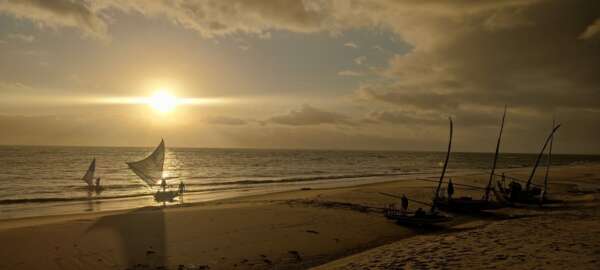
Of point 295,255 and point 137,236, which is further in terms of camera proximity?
point 137,236

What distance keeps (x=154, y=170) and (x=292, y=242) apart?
67.8 feet

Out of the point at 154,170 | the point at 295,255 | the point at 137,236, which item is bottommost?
the point at 295,255

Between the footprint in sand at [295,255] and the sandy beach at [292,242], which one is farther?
the footprint in sand at [295,255]

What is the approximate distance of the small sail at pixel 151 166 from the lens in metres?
30.2

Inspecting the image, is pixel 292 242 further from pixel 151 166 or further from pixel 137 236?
pixel 151 166

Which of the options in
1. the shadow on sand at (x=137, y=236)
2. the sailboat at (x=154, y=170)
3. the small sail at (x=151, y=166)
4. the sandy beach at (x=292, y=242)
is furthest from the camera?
the small sail at (x=151, y=166)

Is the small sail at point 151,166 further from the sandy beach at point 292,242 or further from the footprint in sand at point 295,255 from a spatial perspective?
the footprint in sand at point 295,255

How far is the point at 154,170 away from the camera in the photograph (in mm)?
31219

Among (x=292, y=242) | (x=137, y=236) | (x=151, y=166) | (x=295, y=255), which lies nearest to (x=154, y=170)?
(x=151, y=166)

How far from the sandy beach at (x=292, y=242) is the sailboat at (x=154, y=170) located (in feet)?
29.0

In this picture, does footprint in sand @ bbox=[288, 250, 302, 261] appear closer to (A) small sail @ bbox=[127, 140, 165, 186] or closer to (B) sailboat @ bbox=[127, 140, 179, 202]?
(B) sailboat @ bbox=[127, 140, 179, 202]

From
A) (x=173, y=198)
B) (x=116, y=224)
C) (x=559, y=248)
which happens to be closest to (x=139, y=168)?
(x=173, y=198)

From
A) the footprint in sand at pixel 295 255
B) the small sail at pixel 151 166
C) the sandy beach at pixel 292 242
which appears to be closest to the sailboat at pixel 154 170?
the small sail at pixel 151 166

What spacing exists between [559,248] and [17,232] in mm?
20916
